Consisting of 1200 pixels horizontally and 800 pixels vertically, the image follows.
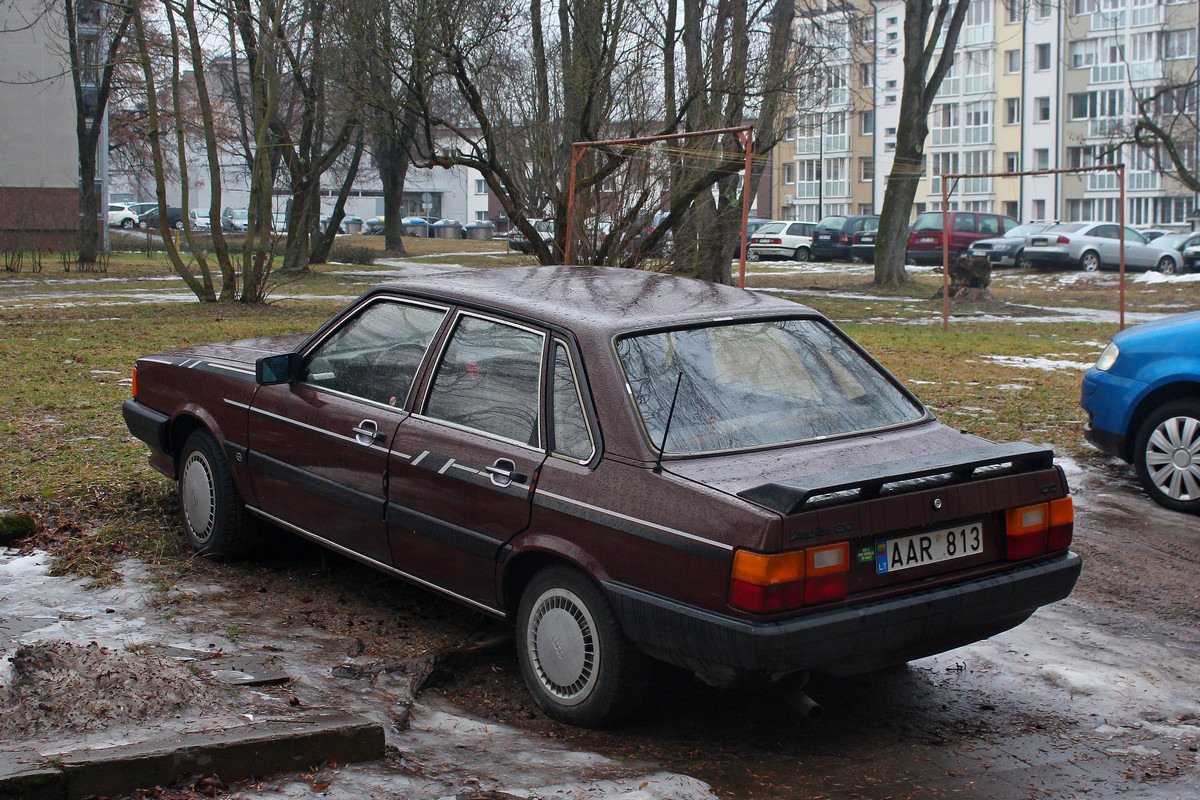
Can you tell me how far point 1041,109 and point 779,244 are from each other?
3448cm

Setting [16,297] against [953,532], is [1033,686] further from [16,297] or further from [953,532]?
[16,297]

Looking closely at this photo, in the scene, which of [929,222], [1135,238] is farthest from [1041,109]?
[929,222]

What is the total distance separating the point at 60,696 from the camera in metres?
3.54

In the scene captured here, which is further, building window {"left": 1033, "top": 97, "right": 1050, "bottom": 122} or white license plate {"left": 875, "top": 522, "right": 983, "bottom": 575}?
building window {"left": 1033, "top": 97, "right": 1050, "bottom": 122}

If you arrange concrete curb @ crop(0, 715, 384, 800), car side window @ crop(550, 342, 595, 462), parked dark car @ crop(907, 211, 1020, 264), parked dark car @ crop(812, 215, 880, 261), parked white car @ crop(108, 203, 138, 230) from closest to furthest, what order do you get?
concrete curb @ crop(0, 715, 384, 800), car side window @ crop(550, 342, 595, 462), parked dark car @ crop(907, 211, 1020, 264), parked dark car @ crop(812, 215, 880, 261), parked white car @ crop(108, 203, 138, 230)

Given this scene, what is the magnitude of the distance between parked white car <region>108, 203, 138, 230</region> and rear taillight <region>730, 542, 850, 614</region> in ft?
215

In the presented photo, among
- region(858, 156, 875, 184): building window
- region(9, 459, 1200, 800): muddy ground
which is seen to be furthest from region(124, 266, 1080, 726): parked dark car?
region(858, 156, 875, 184): building window

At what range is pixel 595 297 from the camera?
15.2ft

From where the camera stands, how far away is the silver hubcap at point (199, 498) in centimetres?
568

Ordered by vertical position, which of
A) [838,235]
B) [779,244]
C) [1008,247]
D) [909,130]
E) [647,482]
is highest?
[909,130]

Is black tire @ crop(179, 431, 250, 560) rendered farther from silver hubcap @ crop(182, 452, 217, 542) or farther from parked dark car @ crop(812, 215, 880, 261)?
parked dark car @ crop(812, 215, 880, 261)

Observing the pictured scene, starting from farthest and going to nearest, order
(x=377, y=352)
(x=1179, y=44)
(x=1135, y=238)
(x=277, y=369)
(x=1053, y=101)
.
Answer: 1. (x=1053, y=101)
2. (x=1179, y=44)
3. (x=1135, y=238)
4. (x=277, y=369)
5. (x=377, y=352)

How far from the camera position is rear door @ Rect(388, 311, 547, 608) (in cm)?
417

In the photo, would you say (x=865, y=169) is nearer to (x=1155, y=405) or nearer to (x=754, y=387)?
(x=1155, y=405)
